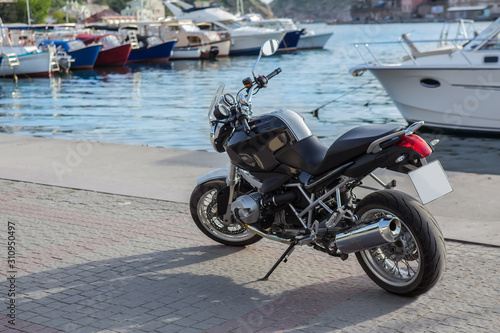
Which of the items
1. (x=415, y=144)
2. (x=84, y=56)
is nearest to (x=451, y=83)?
(x=415, y=144)

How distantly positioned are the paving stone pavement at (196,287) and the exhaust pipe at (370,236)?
355 mm

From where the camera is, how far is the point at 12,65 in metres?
38.9

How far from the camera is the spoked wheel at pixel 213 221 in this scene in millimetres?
5574

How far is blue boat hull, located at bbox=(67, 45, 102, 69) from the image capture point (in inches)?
1815

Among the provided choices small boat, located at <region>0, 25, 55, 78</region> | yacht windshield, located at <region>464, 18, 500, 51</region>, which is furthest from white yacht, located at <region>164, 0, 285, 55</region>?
yacht windshield, located at <region>464, 18, 500, 51</region>

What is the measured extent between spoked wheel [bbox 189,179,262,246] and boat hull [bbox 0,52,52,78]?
119ft

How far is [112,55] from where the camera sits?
4875 cm

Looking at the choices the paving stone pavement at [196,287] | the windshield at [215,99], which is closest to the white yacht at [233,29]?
the paving stone pavement at [196,287]

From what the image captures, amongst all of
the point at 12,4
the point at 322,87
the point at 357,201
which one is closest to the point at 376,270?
the point at 357,201

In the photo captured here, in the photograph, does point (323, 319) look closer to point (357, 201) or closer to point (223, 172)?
point (357, 201)

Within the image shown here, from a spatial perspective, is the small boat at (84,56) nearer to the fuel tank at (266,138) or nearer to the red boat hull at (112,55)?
the red boat hull at (112,55)

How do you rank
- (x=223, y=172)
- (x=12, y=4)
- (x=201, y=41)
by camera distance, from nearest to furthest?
(x=223, y=172)
(x=201, y=41)
(x=12, y=4)

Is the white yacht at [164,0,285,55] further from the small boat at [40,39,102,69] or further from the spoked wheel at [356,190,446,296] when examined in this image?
the spoked wheel at [356,190,446,296]

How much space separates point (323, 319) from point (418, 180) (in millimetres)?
997
